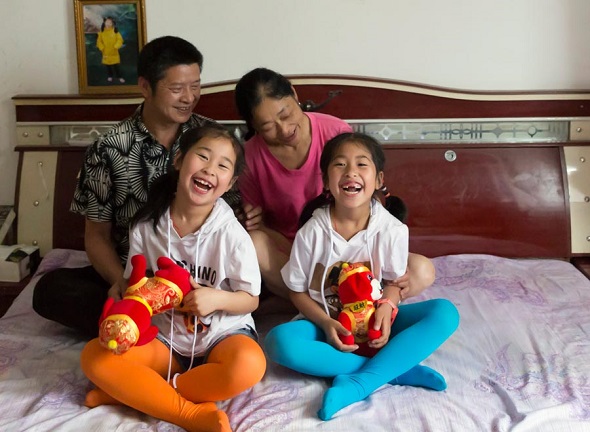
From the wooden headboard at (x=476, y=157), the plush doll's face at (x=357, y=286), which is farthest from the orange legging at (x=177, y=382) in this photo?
the wooden headboard at (x=476, y=157)

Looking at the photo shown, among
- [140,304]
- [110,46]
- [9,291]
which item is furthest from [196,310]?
[110,46]

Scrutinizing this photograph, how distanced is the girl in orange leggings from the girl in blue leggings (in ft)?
0.40

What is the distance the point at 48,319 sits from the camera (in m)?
1.83

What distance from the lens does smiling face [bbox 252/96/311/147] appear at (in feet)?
5.65

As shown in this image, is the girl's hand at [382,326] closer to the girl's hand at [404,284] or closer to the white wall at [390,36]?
the girl's hand at [404,284]

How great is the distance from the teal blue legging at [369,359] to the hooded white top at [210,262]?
0.12 meters

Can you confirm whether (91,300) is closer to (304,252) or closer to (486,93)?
(304,252)

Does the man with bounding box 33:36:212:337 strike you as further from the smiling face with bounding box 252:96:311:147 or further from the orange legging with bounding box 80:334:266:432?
the orange legging with bounding box 80:334:266:432

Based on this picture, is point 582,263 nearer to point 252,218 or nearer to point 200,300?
point 252,218

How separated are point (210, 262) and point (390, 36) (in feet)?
3.81

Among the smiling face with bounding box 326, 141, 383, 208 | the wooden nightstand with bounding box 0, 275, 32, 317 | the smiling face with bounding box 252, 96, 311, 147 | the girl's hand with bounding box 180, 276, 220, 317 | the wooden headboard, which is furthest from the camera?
the wooden headboard

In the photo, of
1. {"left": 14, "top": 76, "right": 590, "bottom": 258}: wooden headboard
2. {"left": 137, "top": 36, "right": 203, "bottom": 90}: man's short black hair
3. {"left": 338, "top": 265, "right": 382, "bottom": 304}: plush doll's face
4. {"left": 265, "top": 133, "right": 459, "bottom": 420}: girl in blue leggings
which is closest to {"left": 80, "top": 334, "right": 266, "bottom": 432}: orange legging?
{"left": 265, "top": 133, "right": 459, "bottom": 420}: girl in blue leggings

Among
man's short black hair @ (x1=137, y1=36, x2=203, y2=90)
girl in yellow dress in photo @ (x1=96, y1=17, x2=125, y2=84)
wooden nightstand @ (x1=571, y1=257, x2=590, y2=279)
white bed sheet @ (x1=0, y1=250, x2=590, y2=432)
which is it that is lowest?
white bed sheet @ (x1=0, y1=250, x2=590, y2=432)

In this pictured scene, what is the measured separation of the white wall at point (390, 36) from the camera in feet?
7.49
